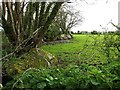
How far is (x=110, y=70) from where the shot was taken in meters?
2.55

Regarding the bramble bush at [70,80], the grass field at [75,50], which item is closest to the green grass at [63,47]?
the grass field at [75,50]

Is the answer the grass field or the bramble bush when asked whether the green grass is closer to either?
the grass field

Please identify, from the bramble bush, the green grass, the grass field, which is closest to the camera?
the bramble bush

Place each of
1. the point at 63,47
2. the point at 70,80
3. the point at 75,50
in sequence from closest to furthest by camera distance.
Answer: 1. the point at 70,80
2. the point at 75,50
3. the point at 63,47

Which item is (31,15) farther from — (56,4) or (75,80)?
(75,80)

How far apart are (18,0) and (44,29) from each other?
1.29 metres

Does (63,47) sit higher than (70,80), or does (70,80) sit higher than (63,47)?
(70,80)

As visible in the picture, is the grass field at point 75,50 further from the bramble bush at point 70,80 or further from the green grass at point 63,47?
the bramble bush at point 70,80

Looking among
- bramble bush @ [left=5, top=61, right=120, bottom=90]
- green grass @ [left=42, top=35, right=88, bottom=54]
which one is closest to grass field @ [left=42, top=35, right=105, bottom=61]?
green grass @ [left=42, top=35, right=88, bottom=54]

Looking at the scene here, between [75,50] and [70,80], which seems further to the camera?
[75,50]

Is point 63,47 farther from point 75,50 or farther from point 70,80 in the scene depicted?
point 70,80

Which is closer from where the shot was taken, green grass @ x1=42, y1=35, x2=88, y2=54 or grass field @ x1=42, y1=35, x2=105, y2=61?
grass field @ x1=42, y1=35, x2=105, y2=61

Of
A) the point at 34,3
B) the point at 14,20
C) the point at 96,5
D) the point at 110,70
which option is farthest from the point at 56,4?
the point at 110,70

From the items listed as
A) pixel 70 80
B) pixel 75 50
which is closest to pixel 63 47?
pixel 75 50
